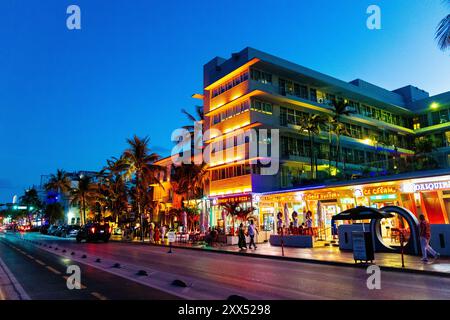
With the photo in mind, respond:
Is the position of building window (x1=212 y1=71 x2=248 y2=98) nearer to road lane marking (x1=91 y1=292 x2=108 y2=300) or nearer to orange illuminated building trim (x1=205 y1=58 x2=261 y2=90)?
orange illuminated building trim (x1=205 y1=58 x2=261 y2=90)

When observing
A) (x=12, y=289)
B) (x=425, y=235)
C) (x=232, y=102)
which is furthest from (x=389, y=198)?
(x=12, y=289)

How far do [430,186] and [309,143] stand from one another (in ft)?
60.2

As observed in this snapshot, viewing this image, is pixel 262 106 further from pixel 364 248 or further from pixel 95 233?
pixel 364 248

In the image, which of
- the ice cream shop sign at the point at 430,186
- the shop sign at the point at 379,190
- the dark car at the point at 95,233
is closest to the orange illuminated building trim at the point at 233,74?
the shop sign at the point at 379,190

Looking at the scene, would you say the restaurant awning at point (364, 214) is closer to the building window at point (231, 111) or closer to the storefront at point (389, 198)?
the storefront at point (389, 198)

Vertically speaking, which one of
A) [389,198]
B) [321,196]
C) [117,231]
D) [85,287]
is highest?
[321,196]

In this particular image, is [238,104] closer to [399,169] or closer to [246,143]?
[246,143]

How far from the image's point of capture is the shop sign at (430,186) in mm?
20094

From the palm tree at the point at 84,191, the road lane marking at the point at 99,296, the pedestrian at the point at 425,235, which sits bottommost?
the road lane marking at the point at 99,296

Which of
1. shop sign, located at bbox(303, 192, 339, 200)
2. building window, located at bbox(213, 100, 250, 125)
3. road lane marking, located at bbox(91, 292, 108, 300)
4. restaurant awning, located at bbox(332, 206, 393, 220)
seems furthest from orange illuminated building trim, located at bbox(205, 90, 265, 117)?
road lane marking, located at bbox(91, 292, 108, 300)

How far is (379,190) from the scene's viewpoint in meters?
24.2

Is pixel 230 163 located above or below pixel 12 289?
above

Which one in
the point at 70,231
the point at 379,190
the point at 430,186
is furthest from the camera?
the point at 70,231

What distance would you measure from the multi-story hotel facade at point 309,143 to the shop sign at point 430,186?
66 mm
